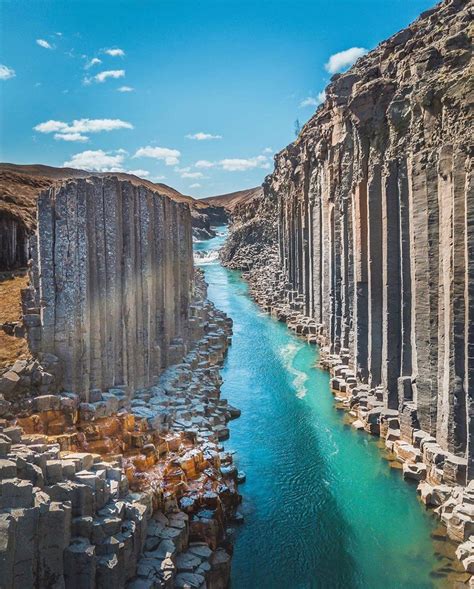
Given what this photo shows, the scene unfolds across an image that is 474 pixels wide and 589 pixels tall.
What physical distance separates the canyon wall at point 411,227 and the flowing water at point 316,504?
192 cm

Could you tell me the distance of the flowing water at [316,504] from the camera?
12.0 meters

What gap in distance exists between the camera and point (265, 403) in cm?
2270

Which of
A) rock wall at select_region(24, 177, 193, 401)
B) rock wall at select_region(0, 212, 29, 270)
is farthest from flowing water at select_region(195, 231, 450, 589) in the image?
rock wall at select_region(0, 212, 29, 270)

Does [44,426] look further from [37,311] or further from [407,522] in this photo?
[407,522]

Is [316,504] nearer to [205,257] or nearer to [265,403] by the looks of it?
[265,403]

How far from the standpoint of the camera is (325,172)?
29469 millimetres

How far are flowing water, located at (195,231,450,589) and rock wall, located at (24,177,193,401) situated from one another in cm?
506

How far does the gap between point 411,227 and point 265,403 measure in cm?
986

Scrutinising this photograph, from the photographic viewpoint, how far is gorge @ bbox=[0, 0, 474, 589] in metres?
10.2

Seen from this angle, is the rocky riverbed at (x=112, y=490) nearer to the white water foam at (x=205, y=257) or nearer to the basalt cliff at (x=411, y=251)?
the basalt cliff at (x=411, y=251)

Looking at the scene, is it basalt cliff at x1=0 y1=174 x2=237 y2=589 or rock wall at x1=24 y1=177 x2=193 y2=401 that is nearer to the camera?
basalt cliff at x1=0 y1=174 x2=237 y2=589

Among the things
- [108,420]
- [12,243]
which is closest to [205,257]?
[12,243]

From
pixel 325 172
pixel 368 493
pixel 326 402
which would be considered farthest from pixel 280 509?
pixel 325 172

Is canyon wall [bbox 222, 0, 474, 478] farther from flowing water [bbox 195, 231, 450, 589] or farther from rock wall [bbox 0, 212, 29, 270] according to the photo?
rock wall [bbox 0, 212, 29, 270]
